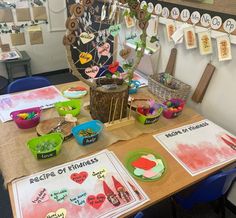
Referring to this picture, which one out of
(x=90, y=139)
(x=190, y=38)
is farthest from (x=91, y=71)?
(x=190, y=38)

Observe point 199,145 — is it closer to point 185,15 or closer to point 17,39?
point 185,15

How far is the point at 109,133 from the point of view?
1.10 metres

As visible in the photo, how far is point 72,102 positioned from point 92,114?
6.0 inches

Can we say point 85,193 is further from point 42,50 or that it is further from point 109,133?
point 42,50

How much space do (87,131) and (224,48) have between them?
31.7 inches

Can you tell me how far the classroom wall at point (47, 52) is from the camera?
2.98 metres

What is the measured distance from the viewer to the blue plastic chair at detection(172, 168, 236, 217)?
916 millimetres

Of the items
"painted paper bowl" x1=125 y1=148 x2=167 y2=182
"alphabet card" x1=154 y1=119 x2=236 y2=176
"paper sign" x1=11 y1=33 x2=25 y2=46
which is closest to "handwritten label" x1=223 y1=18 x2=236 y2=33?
"alphabet card" x1=154 y1=119 x2=236 y2=176

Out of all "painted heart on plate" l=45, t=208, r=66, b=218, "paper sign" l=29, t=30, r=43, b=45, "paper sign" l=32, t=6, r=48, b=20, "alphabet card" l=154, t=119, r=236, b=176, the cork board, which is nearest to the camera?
"painted heart on plate" l=45, t=208, r=66, b=218

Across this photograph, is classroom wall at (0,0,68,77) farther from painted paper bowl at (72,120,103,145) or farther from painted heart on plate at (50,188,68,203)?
painted heart on plate at (50,188,68,203)

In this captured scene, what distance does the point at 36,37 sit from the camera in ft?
9.77

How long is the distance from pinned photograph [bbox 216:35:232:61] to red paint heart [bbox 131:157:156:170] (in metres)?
0.66

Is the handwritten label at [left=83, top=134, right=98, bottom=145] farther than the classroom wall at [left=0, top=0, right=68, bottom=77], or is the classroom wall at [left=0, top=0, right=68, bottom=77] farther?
the classroom wall at [left=0, top=0, right=68, bottom=77]

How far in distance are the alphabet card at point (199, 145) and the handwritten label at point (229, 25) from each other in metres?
0.48
